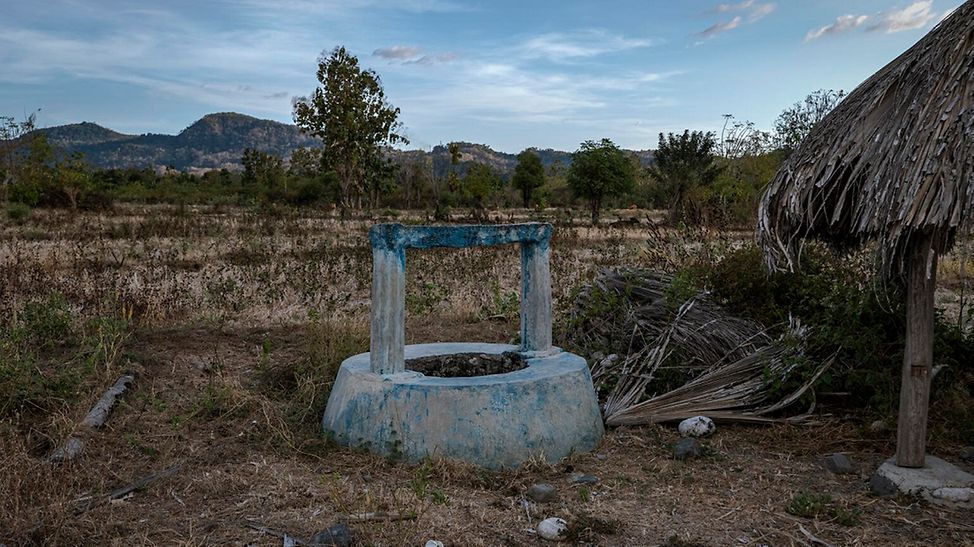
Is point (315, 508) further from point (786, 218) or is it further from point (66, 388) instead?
point (786, 218)

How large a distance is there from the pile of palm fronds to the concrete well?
2.89ft

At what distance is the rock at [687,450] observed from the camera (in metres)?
5.04

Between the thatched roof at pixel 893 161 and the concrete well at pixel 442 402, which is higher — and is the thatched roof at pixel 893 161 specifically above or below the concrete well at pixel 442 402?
above

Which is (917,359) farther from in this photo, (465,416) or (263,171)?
(263,171)

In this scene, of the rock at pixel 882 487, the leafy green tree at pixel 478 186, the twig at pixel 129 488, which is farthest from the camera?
the leafy green tree at pixel 478 186

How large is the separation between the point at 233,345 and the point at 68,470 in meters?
3.00

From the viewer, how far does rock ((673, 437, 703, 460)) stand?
5.04 metres

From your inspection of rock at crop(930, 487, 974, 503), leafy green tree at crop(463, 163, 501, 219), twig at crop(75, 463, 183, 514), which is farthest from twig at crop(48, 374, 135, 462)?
leafy green tree at crop(463, 163, 501, 219)

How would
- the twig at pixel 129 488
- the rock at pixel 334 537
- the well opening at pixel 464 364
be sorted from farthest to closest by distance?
the well opening at pixel 464 364
the twig at pixel 129 488
the rock at pixel 334 537

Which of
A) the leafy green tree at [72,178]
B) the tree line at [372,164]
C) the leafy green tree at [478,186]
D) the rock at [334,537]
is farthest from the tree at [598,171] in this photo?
the rock at [334,537]

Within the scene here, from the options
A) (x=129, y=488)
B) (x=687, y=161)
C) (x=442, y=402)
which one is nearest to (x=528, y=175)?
(x=687, y=161)

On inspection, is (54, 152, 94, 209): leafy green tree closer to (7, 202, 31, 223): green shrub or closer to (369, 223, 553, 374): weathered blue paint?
(7, 202, 31, 223): green shrub

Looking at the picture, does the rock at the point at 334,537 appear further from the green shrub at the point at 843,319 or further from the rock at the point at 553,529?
the green shrub at the point at 843,319

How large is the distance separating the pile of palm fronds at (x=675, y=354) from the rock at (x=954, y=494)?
4.54 ft
